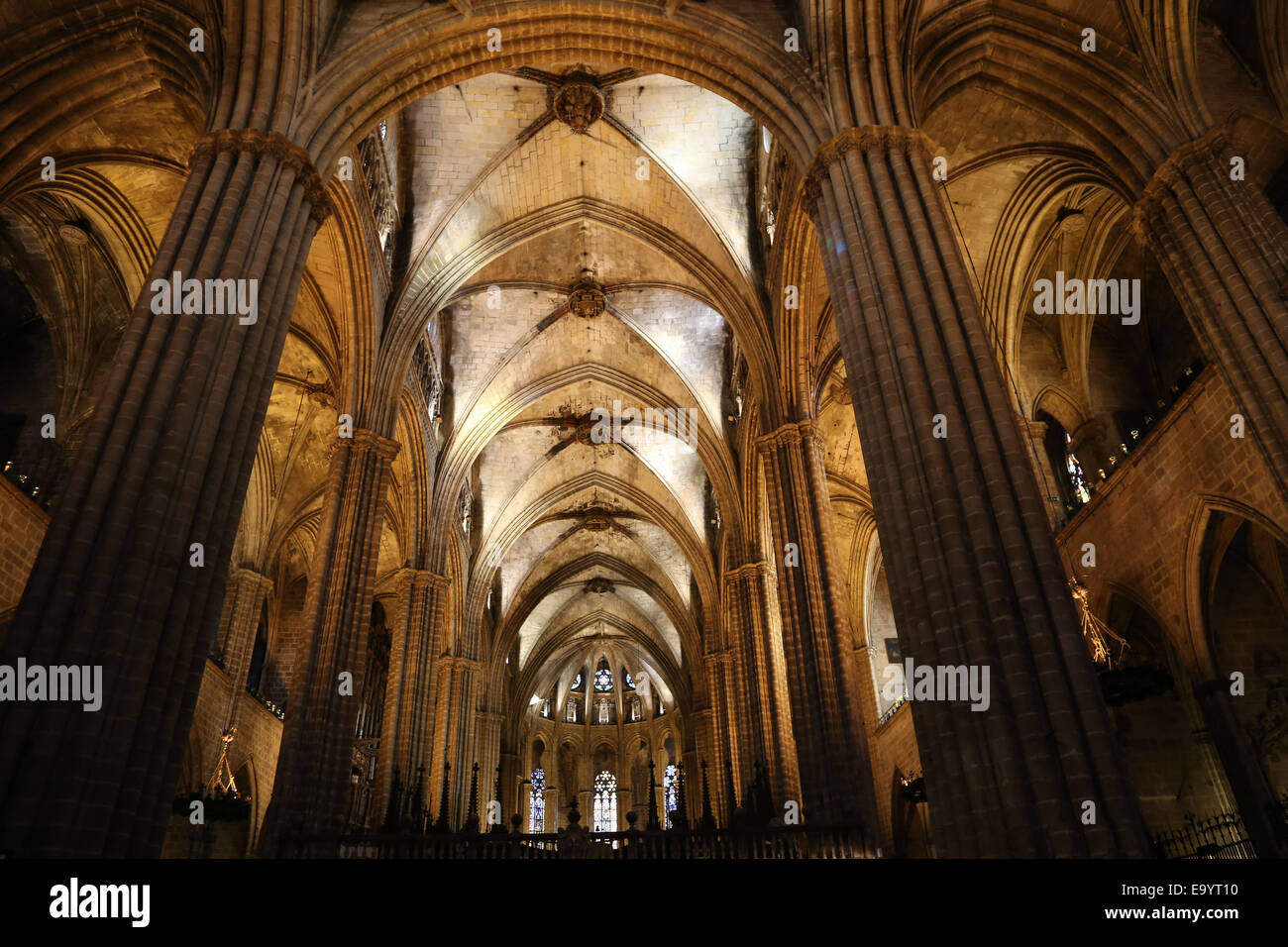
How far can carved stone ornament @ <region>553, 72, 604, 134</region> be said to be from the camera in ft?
56.2

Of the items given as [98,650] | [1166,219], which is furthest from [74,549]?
[1166,219]

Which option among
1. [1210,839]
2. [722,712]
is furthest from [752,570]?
[1210,839]

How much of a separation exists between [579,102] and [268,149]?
8.29m

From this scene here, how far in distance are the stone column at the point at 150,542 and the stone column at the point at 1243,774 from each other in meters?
12.5

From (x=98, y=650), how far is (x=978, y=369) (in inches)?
341

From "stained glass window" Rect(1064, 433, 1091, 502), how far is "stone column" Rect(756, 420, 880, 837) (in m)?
5.05

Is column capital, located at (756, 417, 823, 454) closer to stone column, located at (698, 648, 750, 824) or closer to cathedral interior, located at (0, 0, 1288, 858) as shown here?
cathedral interior, located at (0, 0, 1288, 858)

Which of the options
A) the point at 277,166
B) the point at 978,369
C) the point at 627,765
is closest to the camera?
the point at 978,369

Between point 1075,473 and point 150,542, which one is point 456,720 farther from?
point 150,542

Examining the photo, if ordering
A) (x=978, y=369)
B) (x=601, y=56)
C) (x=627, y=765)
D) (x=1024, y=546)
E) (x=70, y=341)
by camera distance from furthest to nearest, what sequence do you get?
(x=627, y=765) → (x=70, y=341) → (x=601, y=56) → (x=978, y=369) → (x=1024, y=546)

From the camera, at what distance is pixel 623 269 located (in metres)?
21.7

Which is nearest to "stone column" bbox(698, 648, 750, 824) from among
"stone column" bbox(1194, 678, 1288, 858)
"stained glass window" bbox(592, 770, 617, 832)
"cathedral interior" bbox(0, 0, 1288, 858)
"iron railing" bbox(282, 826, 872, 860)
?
"cathedral interior" bbox(0, 0, 1288, 858)

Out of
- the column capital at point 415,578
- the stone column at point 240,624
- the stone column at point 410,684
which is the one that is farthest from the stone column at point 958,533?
the stone column at point 240,624

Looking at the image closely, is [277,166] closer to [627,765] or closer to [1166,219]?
[1166,219]
